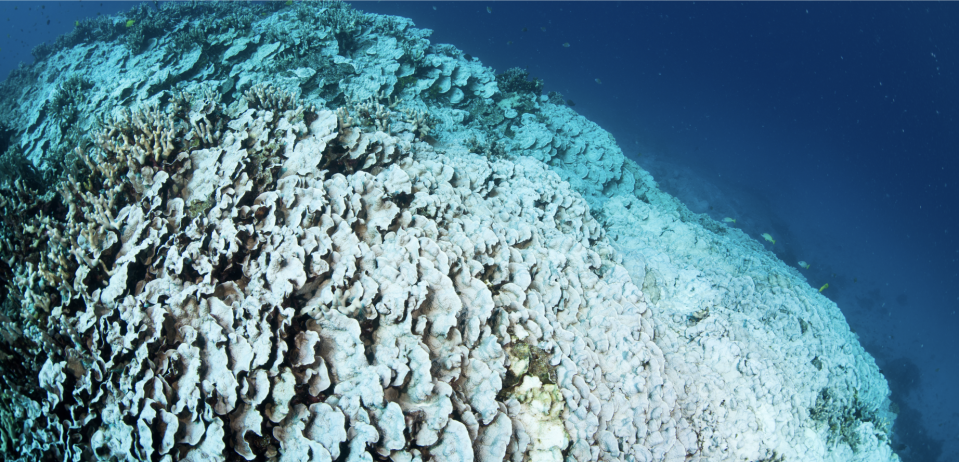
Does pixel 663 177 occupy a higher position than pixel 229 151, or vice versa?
pixel 229 151

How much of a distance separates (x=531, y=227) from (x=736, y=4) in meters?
168

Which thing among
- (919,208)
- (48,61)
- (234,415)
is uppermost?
(234,415)

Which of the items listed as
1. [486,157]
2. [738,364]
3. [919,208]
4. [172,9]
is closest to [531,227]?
[486,157]

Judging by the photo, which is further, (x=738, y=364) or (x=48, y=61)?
(x=48, y=61)

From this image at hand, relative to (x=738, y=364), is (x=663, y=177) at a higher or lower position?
lower

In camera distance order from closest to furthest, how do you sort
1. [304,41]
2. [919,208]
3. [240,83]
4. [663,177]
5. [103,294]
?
[103,294]
[240,83]
[304,41]
[663,177]
[919,208]

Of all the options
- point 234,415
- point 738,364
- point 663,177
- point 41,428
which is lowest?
point 663,177

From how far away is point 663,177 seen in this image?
2677cm

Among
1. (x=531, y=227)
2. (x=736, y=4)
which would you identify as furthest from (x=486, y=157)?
(x=736, y=4)

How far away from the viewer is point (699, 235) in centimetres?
643

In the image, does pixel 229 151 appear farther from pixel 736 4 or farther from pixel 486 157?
pixel 736 4

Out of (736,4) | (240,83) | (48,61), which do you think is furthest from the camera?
(736,4)

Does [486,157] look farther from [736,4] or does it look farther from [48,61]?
[736,4]

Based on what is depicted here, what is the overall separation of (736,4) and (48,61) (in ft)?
552
